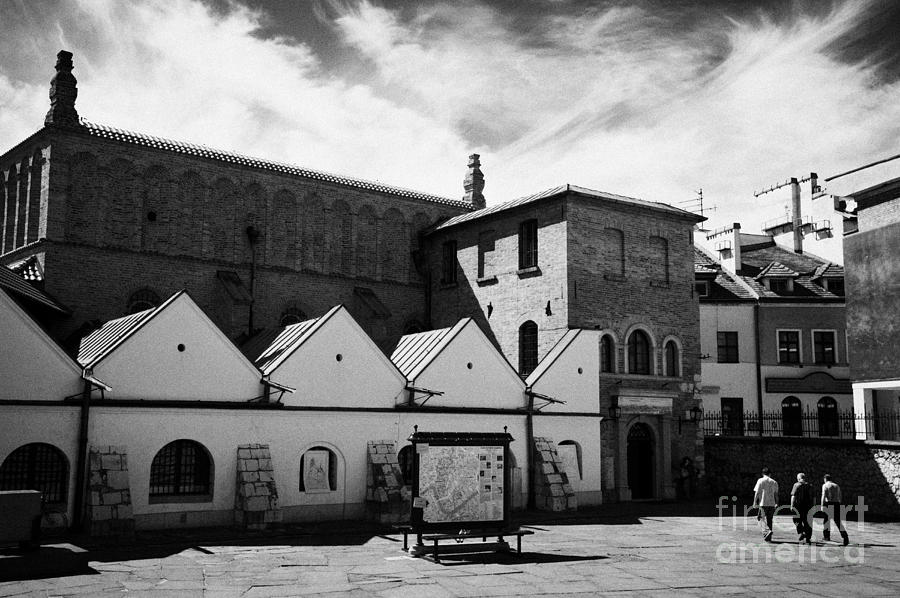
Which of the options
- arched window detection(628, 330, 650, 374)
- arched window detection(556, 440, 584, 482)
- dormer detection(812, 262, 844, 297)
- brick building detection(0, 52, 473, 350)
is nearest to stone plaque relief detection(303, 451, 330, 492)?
arched window detection(556, 440, 584, 482)

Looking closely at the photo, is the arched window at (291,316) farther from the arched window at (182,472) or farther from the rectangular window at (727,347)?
the rectangular window at (727,347)

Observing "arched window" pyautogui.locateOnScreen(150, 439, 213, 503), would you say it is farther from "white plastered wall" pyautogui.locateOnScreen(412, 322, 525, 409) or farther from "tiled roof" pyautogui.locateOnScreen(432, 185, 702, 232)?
"tiled roof" pyautogui.locateOnScreen(432, 185, 702, 232)

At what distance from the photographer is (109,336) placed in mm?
24516

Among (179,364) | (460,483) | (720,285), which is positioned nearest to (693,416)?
(720,285)

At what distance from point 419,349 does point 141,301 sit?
10.9m

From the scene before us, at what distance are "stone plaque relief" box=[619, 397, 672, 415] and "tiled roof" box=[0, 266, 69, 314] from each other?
20305 millimetres

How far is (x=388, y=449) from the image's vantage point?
25.3 metres

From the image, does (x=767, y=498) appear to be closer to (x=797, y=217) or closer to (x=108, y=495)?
(x=108, y=495)

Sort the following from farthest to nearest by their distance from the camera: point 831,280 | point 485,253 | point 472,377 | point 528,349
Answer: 1. point 831,280
2. point 485,253
3. point 528,349
4. point 472,377

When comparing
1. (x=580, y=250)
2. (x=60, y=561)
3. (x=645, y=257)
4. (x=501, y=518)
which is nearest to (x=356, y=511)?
(x=501, y=518)

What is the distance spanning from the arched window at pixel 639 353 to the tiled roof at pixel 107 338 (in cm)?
1765

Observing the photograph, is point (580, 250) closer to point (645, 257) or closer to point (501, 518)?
point (645, 257)

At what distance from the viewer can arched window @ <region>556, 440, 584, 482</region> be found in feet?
96.1

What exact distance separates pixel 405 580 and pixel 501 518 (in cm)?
429
